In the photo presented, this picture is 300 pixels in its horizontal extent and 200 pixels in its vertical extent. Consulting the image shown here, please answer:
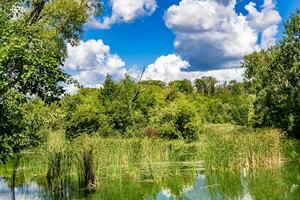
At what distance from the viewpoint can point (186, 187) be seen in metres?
15.4

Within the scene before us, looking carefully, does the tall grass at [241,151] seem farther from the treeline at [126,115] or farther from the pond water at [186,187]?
the treeline at [126,115]

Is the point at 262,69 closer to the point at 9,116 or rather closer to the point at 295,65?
the point at 295,65

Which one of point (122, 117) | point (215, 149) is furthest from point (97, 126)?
point (215, 149)

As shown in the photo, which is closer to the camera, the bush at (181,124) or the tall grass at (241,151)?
the tall grass at (241,151)

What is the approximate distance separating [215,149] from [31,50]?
9611 millimetres

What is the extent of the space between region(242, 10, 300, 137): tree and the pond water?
20.3 metres

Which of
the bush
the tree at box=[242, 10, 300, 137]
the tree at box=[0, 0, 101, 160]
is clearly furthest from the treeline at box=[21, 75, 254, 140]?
the tree at box=[0, 0, 101, 160]

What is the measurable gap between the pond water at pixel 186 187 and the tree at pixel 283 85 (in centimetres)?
2033

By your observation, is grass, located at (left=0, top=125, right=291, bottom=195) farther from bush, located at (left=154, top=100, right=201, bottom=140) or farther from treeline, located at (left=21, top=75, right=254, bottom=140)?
Result: bush, located at (left=154, top=100, right=201, bottom=140)

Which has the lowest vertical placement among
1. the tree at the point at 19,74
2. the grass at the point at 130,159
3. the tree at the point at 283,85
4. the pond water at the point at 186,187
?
the pond water at the point at 186,187

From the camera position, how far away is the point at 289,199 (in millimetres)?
12734

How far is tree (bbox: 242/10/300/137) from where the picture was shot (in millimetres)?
37219

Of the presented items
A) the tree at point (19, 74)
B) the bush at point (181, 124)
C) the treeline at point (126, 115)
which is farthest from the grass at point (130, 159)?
the bush at point (181, 124)

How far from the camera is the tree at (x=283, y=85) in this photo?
122 ft
